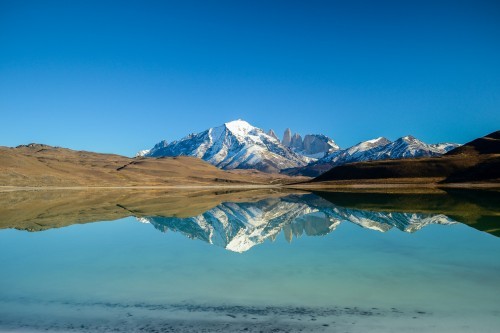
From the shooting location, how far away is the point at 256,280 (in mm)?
24875

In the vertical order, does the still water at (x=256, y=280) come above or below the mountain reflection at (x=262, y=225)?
below

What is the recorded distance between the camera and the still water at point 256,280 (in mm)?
17641

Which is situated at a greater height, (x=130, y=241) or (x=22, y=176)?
(x=22, y=176)

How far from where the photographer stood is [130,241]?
4331 centimetres

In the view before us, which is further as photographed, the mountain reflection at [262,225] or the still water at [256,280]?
the mountain reflection at [262,225]

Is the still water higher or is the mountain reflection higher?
the mountain reflection

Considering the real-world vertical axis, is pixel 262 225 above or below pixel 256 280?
above

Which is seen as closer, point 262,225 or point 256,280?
point 256,280

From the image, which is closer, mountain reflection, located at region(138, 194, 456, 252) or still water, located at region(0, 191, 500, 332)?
still water, located at region(0, 191, 500, 332)

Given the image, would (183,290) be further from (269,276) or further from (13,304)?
(13,304)

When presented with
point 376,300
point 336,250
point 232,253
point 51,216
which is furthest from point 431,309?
point 51,216

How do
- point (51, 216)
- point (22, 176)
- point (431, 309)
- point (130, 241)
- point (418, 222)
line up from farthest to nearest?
1. point (22, 176)
2. point (51, 216)
3. point (418, 222)
4. point (130, 241)
5. point (431, 309)

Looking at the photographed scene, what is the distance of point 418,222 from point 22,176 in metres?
188

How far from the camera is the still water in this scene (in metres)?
17.6
